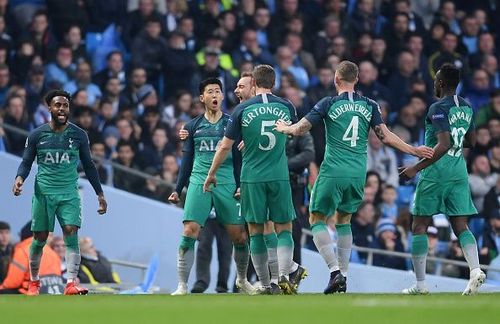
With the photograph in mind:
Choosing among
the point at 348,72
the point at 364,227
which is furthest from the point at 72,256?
the point at 364,227

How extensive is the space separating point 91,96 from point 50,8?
214 cm

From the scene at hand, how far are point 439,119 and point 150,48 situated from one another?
30.4 feet

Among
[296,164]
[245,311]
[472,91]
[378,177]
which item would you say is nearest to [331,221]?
[378,177]

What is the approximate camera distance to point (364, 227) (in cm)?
2273

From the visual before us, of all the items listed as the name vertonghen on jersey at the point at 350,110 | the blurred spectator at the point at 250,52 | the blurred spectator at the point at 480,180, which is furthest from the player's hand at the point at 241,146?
the blurred spectator at the point at 250,52

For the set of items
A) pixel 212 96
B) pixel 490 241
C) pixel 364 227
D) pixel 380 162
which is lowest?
pixel 364 227

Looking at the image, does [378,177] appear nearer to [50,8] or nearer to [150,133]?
[150,133]

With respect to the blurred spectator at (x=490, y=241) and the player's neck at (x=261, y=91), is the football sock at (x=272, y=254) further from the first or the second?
the blurred spectator at (x=490, y=241)

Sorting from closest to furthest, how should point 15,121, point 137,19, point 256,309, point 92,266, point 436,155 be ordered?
point 256,309 → point 436,155 → point 92,266 → point 15,121 → point 137,19

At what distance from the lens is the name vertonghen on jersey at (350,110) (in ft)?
52.5

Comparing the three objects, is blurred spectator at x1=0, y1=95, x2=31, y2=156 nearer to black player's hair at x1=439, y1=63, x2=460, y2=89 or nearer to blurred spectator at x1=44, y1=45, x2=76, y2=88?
blurred spectator at x1=44, y1=45, x2=76, y2=88

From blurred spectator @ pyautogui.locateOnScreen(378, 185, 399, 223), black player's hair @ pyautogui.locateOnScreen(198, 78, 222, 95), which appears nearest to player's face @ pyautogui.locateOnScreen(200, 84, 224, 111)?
black player's hair @ pyautogui.locateOnScreen(198, 78, 222, 95)

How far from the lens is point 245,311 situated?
13633 millimetres

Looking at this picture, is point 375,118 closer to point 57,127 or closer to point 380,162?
point 57,127
